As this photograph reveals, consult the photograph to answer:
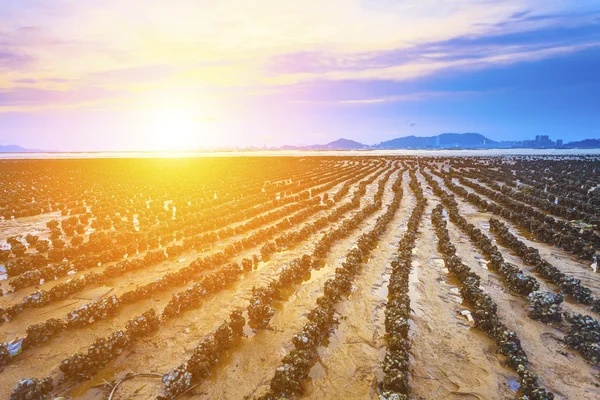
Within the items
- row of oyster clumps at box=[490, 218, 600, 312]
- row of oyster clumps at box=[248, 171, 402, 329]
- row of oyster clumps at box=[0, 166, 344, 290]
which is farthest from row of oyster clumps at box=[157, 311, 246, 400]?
row of oyster clumps at box=[490, 218, 600, 312]

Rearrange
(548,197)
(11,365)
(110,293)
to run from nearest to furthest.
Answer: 1. (11,365)
2. (110,293)
3. (548,197)

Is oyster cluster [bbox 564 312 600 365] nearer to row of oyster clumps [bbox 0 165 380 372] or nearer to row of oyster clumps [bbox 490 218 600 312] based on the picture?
row of oyster clumps [bbox 490 218 600 312]

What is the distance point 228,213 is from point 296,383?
19944mm

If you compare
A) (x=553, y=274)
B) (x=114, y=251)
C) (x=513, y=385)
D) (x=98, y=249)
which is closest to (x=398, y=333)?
(x=513, y=385)

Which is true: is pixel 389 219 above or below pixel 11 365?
above

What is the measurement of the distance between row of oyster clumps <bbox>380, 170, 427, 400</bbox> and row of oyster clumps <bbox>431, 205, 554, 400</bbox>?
2271 millimetres

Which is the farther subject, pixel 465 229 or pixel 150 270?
pixel 465 229

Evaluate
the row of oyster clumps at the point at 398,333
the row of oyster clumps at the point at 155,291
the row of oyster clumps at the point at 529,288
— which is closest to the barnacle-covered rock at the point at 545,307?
the row of oyster clumps at the point at 529,288

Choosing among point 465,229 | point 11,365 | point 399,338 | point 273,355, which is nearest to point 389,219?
point 465,229

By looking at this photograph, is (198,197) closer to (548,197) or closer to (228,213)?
(228,213)

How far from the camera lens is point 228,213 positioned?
1040 inches

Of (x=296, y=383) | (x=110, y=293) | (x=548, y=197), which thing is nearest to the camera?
(x=296, y=383)

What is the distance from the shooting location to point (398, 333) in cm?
962

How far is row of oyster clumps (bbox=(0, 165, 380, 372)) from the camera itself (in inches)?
380
